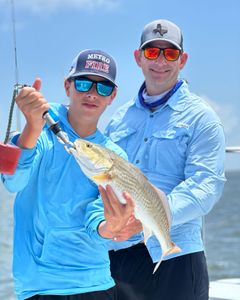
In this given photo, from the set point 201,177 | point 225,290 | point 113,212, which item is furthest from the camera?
point 225,290

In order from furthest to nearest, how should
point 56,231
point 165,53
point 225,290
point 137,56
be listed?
1. point 225,290
2. point 137,56
3. point 165,53
4. point 56,231

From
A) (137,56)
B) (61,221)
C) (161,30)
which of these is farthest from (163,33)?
(61,221)

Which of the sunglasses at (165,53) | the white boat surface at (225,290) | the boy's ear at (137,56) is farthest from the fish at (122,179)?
the white boat surface at (225,290)

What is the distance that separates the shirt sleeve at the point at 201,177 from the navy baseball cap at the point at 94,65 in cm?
69

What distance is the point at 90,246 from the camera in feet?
8.98

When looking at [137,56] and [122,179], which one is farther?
[137,56]

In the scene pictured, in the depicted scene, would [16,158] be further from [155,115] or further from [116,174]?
[155,115]

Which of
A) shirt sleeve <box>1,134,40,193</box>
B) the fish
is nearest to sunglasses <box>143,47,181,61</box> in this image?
the fish

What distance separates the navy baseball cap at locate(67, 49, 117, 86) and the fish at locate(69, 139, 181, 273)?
551mm

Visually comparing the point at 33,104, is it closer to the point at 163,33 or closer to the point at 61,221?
the point at 61,221

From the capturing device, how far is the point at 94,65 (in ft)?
9.57

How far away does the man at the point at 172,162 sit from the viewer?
130 inches

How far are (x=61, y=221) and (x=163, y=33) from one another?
1402 millimetres

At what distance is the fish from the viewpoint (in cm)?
238
